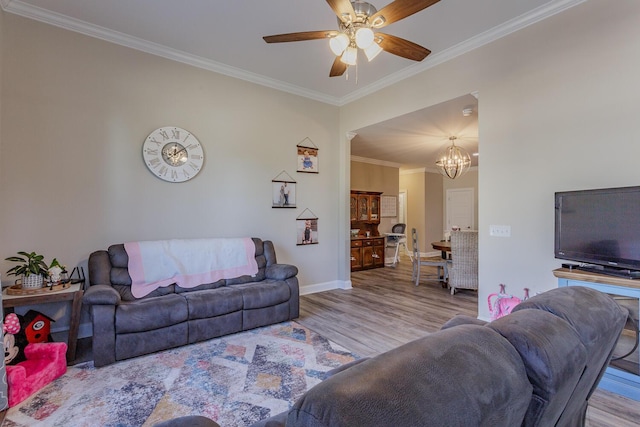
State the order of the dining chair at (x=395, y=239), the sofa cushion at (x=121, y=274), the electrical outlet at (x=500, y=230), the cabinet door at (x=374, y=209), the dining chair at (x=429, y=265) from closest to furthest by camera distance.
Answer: the sofa cushion at (x=121, y=274)
the electrical outlet at (x=500, y=230)
the dining chair at (x=429, y=265)
the cabinet door at (x=374, y=209)
the dining chair at (x=395, y=239)

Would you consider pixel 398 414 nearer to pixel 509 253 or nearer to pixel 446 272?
pixel 509 253

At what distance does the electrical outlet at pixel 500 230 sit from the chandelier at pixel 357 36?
221cm

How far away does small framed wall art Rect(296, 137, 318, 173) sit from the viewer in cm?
491

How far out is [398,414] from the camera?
517mm

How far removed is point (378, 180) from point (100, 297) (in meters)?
6.99

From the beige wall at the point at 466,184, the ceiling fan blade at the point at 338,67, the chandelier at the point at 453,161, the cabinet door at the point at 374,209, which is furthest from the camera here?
the beige wall at the point at 466,184

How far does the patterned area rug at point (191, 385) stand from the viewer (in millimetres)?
1964

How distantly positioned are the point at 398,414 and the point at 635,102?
3.31 meters

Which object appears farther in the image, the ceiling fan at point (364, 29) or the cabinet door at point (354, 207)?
the cabinet door at point (354, 207)

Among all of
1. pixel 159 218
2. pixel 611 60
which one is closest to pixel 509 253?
pixel 611 60

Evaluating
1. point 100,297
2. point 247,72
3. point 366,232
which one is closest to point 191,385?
point 100,297

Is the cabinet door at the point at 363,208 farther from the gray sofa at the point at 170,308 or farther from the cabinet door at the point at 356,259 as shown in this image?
the gray sofa at the point at 170,308

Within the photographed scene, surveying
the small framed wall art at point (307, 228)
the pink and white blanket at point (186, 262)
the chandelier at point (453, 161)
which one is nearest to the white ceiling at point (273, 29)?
the chandelier at point (453, 161)

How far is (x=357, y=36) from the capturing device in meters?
2.26
